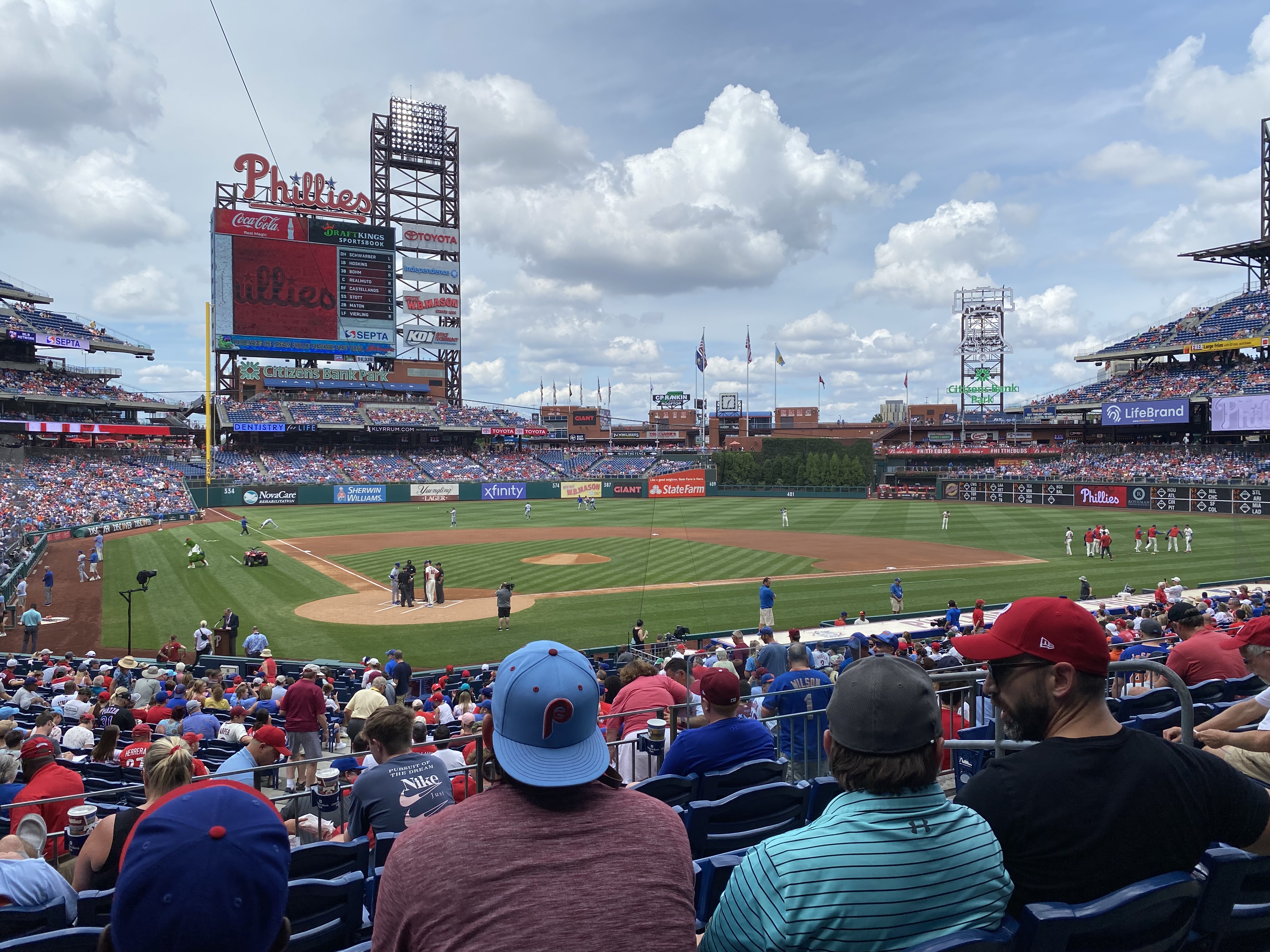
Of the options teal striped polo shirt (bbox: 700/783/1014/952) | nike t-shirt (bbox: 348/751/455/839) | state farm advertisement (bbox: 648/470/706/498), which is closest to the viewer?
teal striped polo shirt (bbox: 700/783/1014/952)

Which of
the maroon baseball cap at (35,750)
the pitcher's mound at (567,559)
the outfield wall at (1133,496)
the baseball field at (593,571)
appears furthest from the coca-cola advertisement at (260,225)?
the maroon baseball cap at (35,750)

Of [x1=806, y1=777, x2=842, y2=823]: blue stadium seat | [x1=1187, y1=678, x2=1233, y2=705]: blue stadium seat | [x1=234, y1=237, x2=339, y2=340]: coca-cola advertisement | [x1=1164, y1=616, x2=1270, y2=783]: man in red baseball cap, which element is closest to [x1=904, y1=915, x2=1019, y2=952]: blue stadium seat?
[x1=1164, y1=616, x2=1270, y2=783]: man in red baseball cap

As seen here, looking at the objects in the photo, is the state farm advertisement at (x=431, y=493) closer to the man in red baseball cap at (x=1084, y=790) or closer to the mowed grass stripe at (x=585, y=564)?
the mowed grass stripe at (x=585, y=564)

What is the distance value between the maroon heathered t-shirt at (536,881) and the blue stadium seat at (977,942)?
2.18 feet

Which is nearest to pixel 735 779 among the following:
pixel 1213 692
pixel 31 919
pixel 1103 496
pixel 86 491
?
pixel 31 919

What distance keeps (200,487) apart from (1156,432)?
262ft

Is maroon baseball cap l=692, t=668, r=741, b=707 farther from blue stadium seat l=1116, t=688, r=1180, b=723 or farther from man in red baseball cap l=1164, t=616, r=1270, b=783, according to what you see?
blue stadium seat l=1116, t=688, r=1180, b=723

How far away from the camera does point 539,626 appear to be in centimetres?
2233

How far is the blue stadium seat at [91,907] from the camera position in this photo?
12.9 ft

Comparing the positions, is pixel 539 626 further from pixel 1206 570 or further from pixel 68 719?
pixel 1206 570

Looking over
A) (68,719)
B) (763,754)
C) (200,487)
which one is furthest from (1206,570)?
(200,487)

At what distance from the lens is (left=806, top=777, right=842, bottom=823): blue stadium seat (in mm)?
4910

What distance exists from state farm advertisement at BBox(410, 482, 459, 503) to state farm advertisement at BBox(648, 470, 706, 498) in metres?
17.3

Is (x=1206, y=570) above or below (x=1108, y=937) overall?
below
